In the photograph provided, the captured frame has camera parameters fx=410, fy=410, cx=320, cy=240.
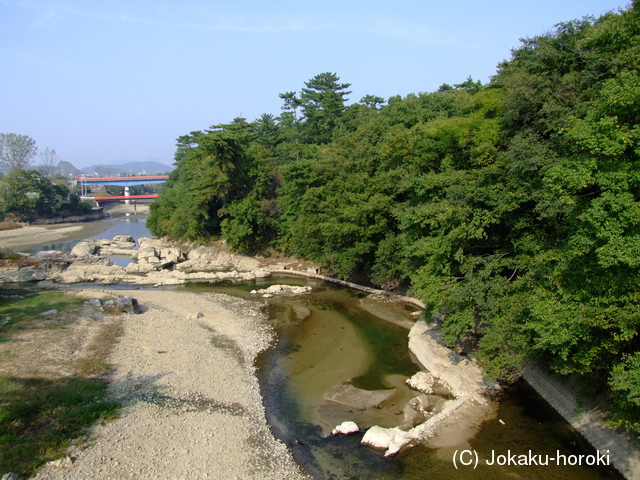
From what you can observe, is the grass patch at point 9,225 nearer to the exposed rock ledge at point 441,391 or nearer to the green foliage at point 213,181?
the green foliage at point 213,181

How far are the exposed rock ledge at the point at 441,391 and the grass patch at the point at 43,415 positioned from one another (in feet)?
32.5

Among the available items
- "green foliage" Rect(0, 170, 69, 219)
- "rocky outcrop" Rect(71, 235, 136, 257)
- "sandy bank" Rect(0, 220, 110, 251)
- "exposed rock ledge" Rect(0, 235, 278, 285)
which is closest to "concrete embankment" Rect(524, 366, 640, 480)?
"exposed rock ledge" Rect(0, 235, 278, 285)

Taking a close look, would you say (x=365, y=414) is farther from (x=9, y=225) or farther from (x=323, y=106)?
(x=9, y=225)

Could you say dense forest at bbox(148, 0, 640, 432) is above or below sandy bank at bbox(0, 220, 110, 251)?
above

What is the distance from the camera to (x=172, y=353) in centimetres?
2102

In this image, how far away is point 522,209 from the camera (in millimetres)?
18875

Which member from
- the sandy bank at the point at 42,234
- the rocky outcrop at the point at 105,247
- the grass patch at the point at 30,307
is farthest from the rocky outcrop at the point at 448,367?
the sandy bank at the point at 42,234

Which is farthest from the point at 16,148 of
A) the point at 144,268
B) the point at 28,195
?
the point at 144,268

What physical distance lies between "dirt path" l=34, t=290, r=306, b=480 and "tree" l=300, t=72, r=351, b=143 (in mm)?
43902

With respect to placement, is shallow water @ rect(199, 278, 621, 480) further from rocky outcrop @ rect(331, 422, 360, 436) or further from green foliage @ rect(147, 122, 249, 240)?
green foliage @ rect(147, 122, 249, 240)

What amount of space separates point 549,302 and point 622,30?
10116 millimetres

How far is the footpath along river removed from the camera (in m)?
13.2

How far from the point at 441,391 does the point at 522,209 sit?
9082mm

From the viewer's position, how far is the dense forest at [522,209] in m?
11.3
